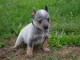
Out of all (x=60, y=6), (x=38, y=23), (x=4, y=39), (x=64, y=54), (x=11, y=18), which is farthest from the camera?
(x=60, y=6)

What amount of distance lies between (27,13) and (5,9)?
66cm

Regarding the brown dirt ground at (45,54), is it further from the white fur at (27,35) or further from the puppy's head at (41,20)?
the puppy's head at (41,20)

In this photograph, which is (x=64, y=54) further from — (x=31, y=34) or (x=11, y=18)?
(x=11, y=18)

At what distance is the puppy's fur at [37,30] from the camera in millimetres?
5895

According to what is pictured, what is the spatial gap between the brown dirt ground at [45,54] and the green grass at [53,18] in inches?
10.6

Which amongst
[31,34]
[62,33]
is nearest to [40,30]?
[31,34]

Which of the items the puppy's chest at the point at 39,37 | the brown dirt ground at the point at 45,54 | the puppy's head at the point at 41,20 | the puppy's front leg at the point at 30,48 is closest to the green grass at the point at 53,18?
the brown dirt ground at the point at 45,54

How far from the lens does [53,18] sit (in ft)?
28.1

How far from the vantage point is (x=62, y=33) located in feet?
24.4

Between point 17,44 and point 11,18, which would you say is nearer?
point 17,44

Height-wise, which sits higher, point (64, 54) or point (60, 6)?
point (60, 6)

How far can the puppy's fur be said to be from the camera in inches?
232

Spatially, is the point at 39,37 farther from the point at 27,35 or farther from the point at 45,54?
the point at 45,54

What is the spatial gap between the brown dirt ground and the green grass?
27cm
